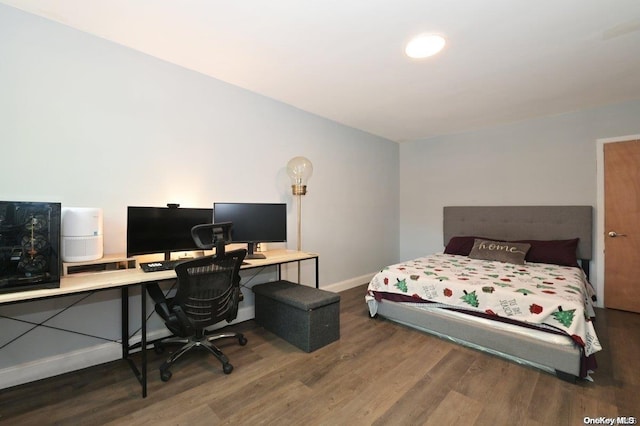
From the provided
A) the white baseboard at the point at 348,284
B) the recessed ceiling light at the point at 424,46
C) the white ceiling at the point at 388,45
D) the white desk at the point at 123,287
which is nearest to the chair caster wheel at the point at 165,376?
the white desk at the point at 123,287

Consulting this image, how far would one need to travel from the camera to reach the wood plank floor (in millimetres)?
1689

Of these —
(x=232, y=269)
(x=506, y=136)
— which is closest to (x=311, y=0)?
(x=232, y=269)

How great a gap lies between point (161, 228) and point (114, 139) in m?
0.80

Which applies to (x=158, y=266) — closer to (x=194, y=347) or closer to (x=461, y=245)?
(x=194, y=347)

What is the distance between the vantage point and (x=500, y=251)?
3674 mm

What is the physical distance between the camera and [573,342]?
2039 millimetres

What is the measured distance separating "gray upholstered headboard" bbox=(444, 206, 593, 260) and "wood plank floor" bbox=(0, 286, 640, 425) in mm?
1545

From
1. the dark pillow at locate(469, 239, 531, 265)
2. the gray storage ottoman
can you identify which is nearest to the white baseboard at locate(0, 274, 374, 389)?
the gray storage ottoman

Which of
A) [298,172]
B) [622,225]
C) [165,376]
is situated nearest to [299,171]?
[298,172]

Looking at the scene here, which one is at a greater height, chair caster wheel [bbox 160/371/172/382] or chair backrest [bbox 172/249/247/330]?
chair backrest [bbox 172/249/247/330]

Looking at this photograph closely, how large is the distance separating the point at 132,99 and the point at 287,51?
1353 millimetres

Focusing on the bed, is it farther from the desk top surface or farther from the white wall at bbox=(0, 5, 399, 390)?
the desk top surface

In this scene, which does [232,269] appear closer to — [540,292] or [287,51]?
[287,51]

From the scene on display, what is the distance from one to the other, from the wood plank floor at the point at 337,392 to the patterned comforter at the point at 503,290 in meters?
0.38
